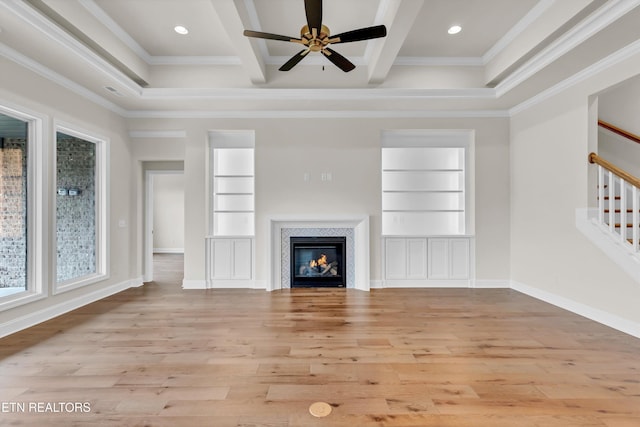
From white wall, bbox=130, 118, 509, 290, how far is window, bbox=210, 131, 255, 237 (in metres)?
0.24

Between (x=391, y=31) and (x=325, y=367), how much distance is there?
3.21 meters

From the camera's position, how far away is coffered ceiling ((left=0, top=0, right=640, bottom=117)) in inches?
109

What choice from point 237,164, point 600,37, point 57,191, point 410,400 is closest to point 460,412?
point 410,400

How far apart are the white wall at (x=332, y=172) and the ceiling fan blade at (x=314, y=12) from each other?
86.0 inches

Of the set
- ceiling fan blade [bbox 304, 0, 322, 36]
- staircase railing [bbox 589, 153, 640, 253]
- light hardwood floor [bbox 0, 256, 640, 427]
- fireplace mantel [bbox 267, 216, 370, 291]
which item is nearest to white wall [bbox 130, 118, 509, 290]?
fireplace mantel [bbox 267, 216, 370, 291]

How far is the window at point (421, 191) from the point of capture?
4.96m

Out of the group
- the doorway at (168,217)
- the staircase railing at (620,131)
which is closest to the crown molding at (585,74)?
the staircase railing at (620,131)

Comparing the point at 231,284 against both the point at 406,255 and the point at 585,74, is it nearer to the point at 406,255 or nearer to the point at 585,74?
the point at 406,255

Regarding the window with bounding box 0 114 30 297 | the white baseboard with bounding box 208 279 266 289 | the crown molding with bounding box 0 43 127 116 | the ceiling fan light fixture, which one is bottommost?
the white baseboard with bounding box 208 279 266 289

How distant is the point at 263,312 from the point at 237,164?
2577 mm

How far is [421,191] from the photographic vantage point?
16.3 feet

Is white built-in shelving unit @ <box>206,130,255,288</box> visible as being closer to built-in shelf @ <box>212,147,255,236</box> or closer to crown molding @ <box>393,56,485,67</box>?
built-in shelf @ <box>212,147,255,236</box>

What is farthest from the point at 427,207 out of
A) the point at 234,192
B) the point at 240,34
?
the point at 240,34

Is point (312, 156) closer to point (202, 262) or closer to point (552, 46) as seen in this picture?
point (202, 262)
